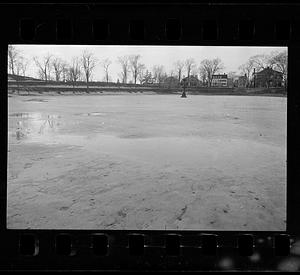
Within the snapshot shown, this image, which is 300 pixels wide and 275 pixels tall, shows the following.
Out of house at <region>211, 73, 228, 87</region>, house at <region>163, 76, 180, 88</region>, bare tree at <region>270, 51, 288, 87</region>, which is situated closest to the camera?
bare tree at <region>270, 51, 288, 87</region>

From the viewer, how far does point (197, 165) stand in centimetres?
362

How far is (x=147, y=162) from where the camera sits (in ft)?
12.9

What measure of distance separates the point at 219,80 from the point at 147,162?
1.34 m

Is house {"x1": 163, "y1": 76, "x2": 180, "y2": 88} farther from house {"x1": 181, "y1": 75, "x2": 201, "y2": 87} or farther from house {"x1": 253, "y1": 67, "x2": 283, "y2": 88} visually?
house {"x1": 253, "y1": 67, "x2": 283, "y2": 88}

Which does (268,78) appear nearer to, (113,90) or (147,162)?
(113,90)

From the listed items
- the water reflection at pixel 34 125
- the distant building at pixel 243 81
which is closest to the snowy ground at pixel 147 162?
the water reflection at pixel 34 125

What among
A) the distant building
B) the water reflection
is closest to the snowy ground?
the water reflection

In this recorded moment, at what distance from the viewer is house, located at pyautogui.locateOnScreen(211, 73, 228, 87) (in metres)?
3.37

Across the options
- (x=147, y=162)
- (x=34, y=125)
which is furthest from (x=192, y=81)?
(x=34, y=125)

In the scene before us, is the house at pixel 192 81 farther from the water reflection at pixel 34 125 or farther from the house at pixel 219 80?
the water reflection at pixel 34 125

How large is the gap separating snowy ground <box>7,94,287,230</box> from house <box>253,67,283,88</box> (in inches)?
5.7
